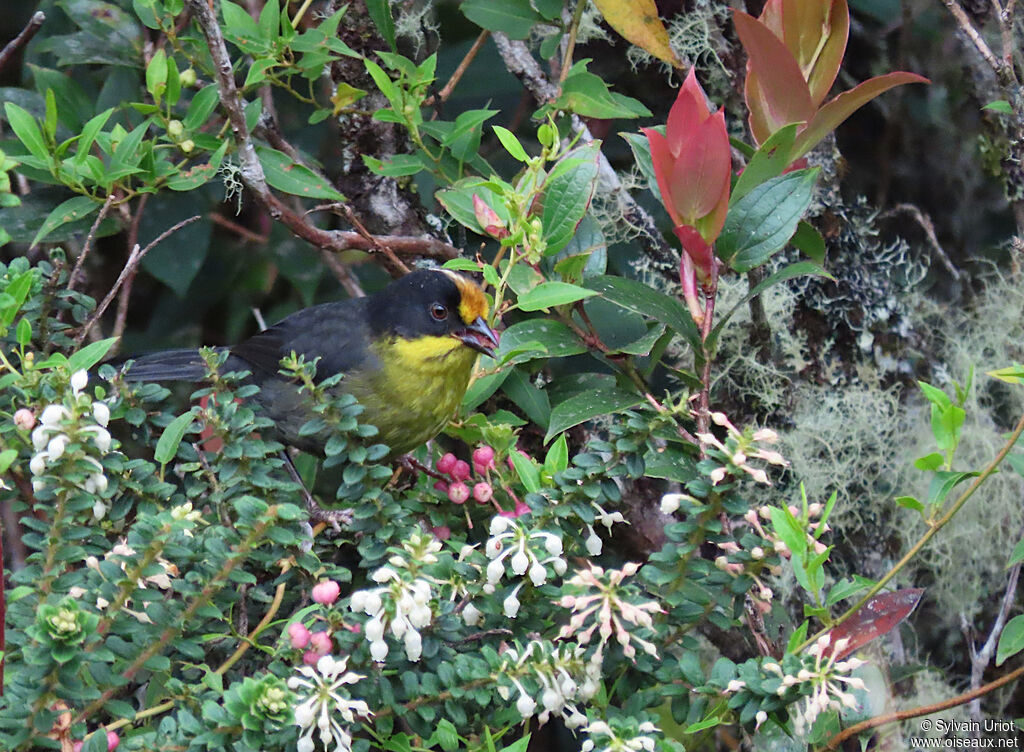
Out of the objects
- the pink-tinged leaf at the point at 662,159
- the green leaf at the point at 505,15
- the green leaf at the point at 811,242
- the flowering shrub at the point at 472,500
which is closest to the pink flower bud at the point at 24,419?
the flowering shrub at the point at 472,500

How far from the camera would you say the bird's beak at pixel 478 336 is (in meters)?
2.24

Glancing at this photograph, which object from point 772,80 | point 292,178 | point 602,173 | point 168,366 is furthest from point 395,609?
point 168,366

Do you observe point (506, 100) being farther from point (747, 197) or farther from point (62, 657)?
point (62, 657)

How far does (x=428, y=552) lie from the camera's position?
4.04 feet

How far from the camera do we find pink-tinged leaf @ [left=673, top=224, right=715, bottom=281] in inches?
64.0

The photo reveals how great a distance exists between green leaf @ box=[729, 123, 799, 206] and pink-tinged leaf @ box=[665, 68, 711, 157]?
104 mm

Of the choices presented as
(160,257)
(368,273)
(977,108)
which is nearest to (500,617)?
(160,257)

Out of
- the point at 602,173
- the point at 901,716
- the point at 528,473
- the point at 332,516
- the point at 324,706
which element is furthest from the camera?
the point at 602,173

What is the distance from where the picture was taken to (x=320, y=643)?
49.5 inches

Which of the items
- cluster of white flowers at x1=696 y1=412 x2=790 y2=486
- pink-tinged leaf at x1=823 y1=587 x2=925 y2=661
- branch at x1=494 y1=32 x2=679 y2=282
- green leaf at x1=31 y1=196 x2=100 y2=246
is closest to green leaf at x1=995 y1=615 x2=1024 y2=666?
pink-tinged leaf at x1=823 y1=587 x2=925 y2=661

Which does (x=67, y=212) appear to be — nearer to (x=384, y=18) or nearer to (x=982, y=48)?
(x=384, y=18)

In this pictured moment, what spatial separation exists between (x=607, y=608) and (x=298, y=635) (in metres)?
0.36

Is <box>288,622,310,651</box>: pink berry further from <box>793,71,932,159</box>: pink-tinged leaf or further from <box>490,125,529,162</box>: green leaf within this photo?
<box>793,71,932,159</box>: pink-tinged leaf

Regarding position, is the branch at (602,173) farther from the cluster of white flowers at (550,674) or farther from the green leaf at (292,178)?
the cluster of white flowers at (550,674)
